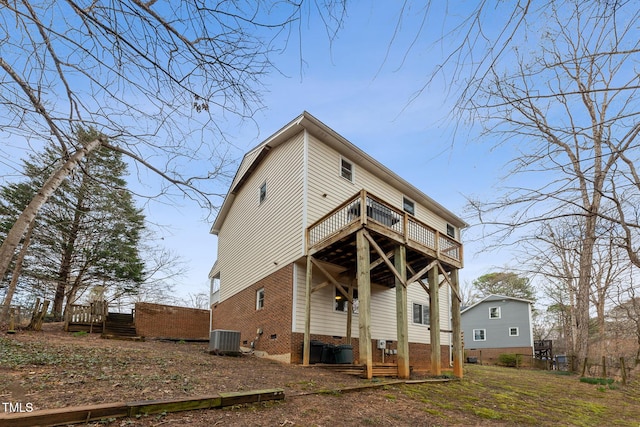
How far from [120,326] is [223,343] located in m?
8.87

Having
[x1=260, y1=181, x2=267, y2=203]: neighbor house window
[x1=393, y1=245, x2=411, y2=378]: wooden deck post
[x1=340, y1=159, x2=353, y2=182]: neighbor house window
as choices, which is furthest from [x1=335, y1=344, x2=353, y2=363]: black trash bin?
[x1=260, y1=181, x2=267, y2=203]: neighbor house window

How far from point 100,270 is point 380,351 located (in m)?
17.8

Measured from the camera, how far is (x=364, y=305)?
8.87m

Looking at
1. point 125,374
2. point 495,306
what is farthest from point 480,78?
point 495,306

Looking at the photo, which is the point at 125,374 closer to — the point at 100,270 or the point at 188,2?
the point at 188,2

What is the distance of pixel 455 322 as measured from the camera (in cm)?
1189

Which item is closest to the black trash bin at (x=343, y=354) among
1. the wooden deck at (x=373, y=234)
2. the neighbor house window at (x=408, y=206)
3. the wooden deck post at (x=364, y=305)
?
the wooden deck post at (x=364, y=305)

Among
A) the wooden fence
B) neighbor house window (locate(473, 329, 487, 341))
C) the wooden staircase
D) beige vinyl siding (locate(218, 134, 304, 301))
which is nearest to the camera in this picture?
beige vinyl siding (locate(218, 134, 304, 301))

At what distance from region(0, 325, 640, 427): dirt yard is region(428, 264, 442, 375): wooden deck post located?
1042 mm

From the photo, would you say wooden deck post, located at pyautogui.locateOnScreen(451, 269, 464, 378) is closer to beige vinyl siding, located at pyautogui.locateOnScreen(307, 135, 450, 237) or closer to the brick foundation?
the brick foundation

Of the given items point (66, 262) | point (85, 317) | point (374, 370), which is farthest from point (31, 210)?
point (66, 262)

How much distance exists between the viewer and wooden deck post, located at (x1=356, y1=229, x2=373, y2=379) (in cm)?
852

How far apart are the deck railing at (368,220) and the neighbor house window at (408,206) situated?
346cm

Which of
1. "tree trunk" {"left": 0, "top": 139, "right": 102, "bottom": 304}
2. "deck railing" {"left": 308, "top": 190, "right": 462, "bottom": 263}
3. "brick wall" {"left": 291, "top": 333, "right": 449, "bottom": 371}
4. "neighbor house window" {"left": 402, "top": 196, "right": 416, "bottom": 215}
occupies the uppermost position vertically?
"neighbor house window" {"left": 402, "top": 196, "right": 416, "bottom": 215}
